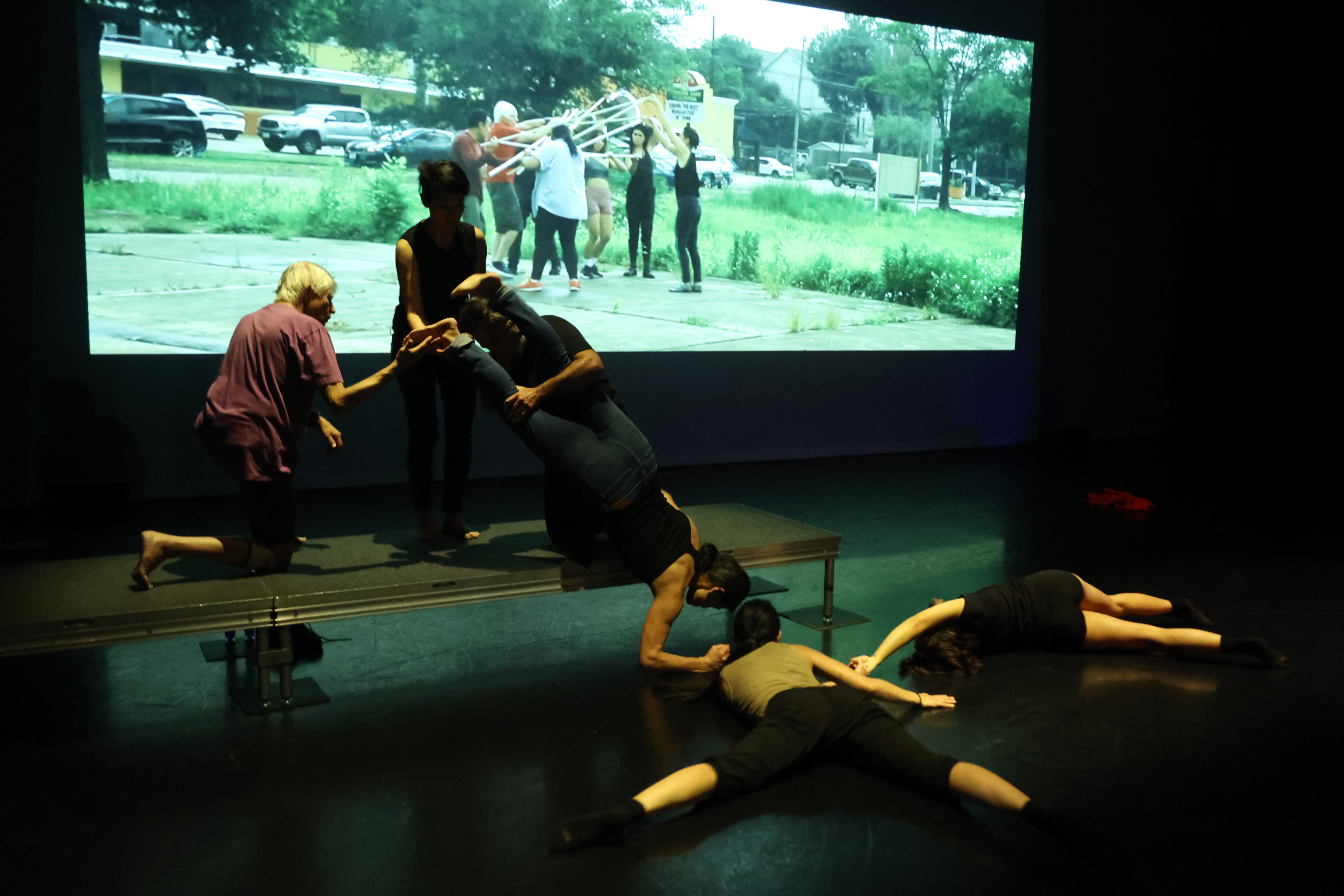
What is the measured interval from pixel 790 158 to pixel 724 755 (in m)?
5.56

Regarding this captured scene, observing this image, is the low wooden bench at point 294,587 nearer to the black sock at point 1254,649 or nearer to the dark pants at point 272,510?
the dark pants at point 272,510

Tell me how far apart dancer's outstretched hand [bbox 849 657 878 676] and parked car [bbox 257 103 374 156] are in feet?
14.1

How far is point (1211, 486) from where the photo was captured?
6875 millimetres

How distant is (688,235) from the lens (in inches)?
273

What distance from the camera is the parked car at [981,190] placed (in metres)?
8.07

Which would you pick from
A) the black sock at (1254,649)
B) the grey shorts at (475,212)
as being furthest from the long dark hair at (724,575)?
the grey shorts at (475,212)

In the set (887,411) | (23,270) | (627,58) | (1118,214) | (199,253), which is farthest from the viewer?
(1118,214)

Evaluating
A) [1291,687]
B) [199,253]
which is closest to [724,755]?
[1291,687]

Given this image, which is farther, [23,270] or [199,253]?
[199,253]

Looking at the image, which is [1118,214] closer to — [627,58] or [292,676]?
[627,58]

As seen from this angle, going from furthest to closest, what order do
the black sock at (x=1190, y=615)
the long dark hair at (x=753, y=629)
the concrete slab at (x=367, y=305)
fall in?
1. the concrete slab at (x=367, y=305)
2. the black sock at (x=1190, y=615)
3. the long dark hair at (x=753, y=629)

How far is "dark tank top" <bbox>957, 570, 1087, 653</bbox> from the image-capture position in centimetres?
346

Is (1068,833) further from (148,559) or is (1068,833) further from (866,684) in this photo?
(148,559)

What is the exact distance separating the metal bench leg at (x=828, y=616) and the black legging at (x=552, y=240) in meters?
3.22
